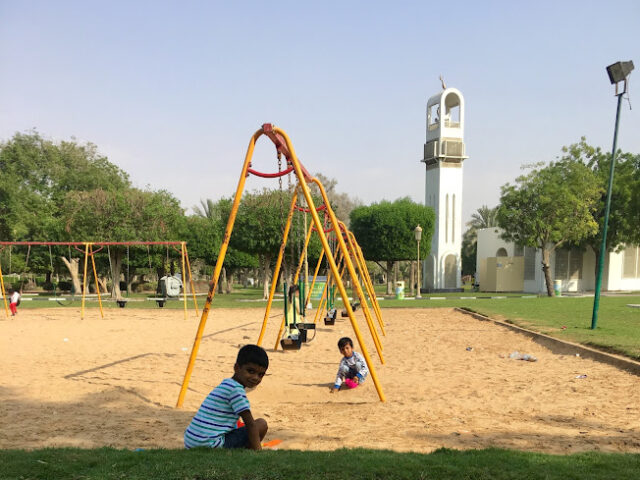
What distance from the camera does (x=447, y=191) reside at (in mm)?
46938

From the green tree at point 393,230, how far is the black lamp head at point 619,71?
104ft

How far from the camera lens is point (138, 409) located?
22.1 ft

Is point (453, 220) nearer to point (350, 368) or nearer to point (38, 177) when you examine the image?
point (38, 177)

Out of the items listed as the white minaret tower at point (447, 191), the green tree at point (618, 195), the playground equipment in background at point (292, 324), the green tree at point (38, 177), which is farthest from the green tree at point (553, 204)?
the green tree at point (38, 177)

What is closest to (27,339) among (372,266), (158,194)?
(158,194)

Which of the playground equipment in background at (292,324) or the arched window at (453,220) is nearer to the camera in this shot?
the playground equipment in background at (292,324)

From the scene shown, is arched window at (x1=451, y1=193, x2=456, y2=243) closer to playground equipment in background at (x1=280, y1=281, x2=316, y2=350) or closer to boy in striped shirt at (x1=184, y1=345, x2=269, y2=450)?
playground equipment in background at (x1=280, y1=281, x2=316, y2=350)

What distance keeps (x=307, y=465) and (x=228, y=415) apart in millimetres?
807

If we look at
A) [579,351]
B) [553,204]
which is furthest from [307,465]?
[553,204]

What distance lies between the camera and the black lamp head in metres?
14.2

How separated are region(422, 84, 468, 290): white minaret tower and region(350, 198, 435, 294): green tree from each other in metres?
1.04

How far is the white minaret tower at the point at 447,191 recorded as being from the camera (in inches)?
1833

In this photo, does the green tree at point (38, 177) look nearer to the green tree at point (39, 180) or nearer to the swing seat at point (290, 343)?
the green tree at point (39, 180)

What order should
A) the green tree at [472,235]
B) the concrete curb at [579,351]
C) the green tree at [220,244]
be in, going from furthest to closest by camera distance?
the green tree at [472,235] < the green tree at [220,244] < the concrete curb at [579,351]
